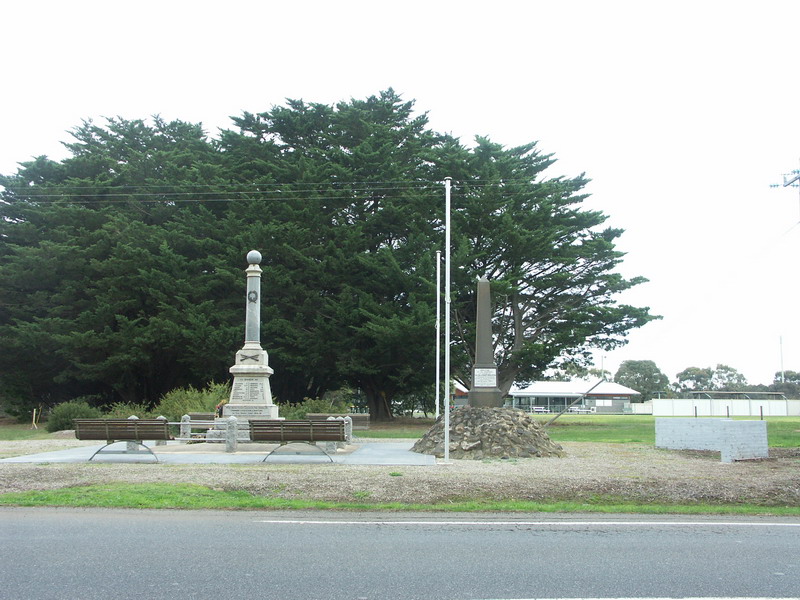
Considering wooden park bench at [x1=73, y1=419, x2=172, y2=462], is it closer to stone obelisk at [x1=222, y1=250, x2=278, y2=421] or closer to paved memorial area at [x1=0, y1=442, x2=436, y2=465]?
paved memorial area at [x1=0, y1=442, x2=436, y2=465]

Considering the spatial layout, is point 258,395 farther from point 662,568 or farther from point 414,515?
point 662,568

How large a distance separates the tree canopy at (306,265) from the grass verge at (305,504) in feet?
81.6

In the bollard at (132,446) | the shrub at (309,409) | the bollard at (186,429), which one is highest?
the shrub at (309,409)

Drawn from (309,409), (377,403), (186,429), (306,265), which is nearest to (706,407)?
(377,403)

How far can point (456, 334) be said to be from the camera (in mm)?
38500

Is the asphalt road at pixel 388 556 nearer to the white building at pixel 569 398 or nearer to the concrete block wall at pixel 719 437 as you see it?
the concrete block wall at pixel 719 437

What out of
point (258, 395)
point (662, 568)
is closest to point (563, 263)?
point (258, 395)

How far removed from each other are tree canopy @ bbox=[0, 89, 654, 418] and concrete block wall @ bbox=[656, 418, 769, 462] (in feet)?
52.2

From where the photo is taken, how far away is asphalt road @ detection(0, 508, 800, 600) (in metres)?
5.34

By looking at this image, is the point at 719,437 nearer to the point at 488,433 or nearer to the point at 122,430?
the point at 488,433

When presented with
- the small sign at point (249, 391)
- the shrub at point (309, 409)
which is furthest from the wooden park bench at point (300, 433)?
the shrub at point (309, 409)

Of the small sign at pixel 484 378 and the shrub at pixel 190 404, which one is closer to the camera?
the small sign at pixel 484 378

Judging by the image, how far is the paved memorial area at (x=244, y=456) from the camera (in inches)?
605

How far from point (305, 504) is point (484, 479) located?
380 centimetres
